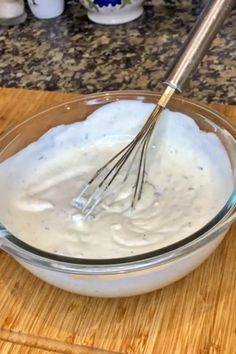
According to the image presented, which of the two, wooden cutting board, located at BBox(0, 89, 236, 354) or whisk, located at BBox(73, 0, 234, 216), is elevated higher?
whisk, located at BBox(73, 0, 234, 216)

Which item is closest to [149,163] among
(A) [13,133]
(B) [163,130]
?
(B) [163,130]

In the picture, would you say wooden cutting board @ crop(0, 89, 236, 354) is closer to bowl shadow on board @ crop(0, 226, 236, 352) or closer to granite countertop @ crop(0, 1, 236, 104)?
bowl shadow on board @ crop(0, 226, 236, 352)

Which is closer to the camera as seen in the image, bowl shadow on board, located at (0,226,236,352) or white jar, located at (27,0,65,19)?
bowl shadow on board, located at (0,226,236,352)

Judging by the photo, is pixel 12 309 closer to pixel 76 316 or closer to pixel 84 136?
pixel 76 316

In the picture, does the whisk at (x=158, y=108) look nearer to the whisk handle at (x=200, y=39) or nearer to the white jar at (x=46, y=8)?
the whisk handle at (x=200, y=39)

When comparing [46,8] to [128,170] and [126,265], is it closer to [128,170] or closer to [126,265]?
[128,170]

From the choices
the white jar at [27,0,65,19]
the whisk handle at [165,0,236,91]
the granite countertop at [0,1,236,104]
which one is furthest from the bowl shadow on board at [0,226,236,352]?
the white jar at [27,0,65,19]
